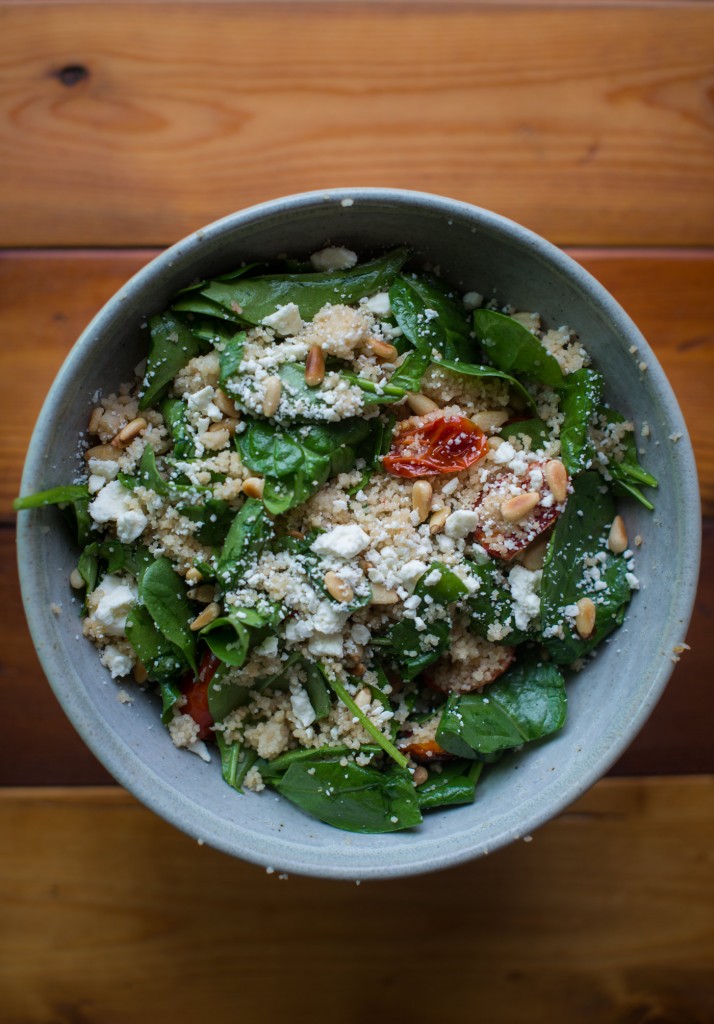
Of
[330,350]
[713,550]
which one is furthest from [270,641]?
[713,550]

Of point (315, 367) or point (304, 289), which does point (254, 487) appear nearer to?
point (315, 367)

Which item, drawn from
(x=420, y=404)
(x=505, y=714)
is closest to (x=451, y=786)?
(x=505, y=714)

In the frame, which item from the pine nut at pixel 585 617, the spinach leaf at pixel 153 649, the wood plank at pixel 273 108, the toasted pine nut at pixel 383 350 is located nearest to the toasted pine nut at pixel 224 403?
the toasted pine nut at pixel 383 350

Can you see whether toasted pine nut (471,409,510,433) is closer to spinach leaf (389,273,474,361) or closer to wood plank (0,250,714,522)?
spinach leaf (389,273,474,361)

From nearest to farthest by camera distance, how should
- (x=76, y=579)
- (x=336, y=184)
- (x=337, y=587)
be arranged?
1. (x=337, y=587)
2. (x=76, y=579)
3. (x=336, y=184)

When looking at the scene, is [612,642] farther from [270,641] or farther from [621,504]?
[270,641]
